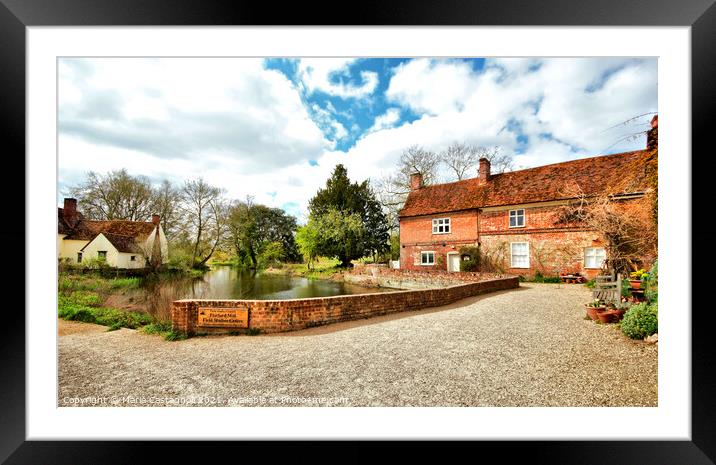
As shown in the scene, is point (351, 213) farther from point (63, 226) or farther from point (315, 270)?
point (63, 226)

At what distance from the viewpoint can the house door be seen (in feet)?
42.6

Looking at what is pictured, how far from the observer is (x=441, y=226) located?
13.9 m

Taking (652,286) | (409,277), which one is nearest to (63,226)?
(652,286)

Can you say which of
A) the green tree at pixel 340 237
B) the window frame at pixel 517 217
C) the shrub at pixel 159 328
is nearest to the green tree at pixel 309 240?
the green tree at pixel 340 237

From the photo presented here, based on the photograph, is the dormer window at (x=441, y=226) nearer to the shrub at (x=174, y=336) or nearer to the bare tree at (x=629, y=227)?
the bare tree at (x=629, y=227)

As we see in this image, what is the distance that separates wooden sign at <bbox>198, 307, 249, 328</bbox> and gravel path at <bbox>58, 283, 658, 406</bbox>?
0.70ft

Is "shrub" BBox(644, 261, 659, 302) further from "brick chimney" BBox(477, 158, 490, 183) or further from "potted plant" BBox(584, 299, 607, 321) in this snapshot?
"brick chimney" BBox(477, 158, 490, 183)

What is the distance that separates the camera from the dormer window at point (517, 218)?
37.4 ft

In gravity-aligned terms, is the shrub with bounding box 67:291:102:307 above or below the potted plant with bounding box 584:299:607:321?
below

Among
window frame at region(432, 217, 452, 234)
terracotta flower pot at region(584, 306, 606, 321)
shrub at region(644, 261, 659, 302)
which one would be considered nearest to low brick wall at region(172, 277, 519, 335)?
terracotta flower pot at region(584, 306, 606, 321)
